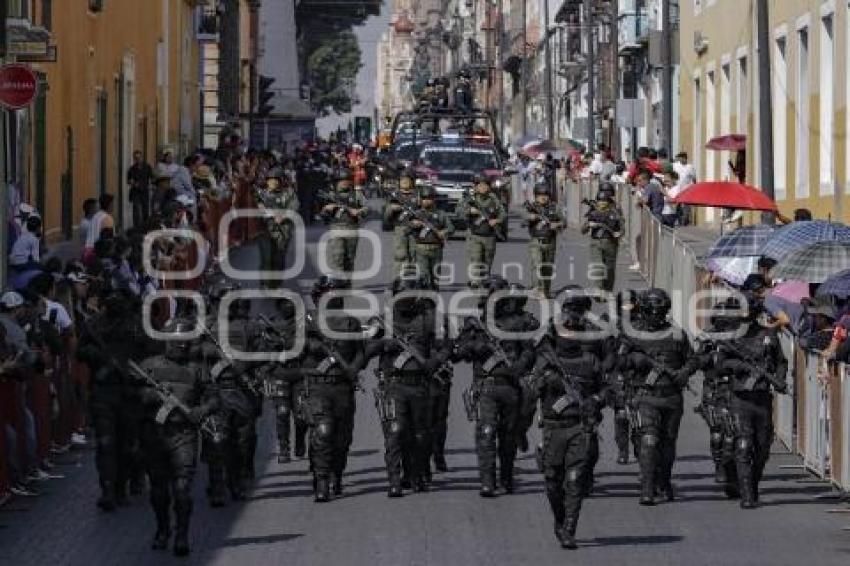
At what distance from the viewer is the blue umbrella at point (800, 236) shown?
22016mm

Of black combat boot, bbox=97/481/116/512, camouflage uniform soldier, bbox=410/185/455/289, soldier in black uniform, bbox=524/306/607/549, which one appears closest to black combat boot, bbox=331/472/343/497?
black combat boot, bbox=97/481/116/512

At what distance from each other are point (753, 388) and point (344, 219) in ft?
53.8

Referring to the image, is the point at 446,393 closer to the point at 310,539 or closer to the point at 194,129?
the point at 310,539

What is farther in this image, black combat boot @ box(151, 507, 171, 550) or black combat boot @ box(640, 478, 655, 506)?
black combat boot @ box(640, 478, 655, 506)

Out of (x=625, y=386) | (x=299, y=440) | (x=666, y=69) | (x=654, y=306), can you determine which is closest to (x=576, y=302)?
(x=654, y=306)

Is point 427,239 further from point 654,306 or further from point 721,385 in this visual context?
point 654,306

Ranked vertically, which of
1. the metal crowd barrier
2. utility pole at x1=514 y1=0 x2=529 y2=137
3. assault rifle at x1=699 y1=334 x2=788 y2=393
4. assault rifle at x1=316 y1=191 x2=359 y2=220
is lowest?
the metal crowd barrier

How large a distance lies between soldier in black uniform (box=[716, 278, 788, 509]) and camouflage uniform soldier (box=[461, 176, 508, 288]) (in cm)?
1611

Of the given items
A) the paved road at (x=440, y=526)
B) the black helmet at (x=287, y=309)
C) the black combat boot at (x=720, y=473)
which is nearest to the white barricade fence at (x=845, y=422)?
the paved road at (x=440, y=526)

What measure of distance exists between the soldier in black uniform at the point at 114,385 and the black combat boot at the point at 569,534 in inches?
116

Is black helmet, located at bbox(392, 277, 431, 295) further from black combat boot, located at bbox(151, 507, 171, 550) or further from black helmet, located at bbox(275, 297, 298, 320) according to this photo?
black combat boot, located at bbox(151, 507, 171, 550)

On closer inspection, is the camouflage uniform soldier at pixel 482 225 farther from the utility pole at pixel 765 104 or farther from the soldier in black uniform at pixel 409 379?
the soldier in black uniform at pixel 409 379

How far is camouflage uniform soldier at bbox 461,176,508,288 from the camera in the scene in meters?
34.7

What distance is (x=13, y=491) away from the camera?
1825 cm
